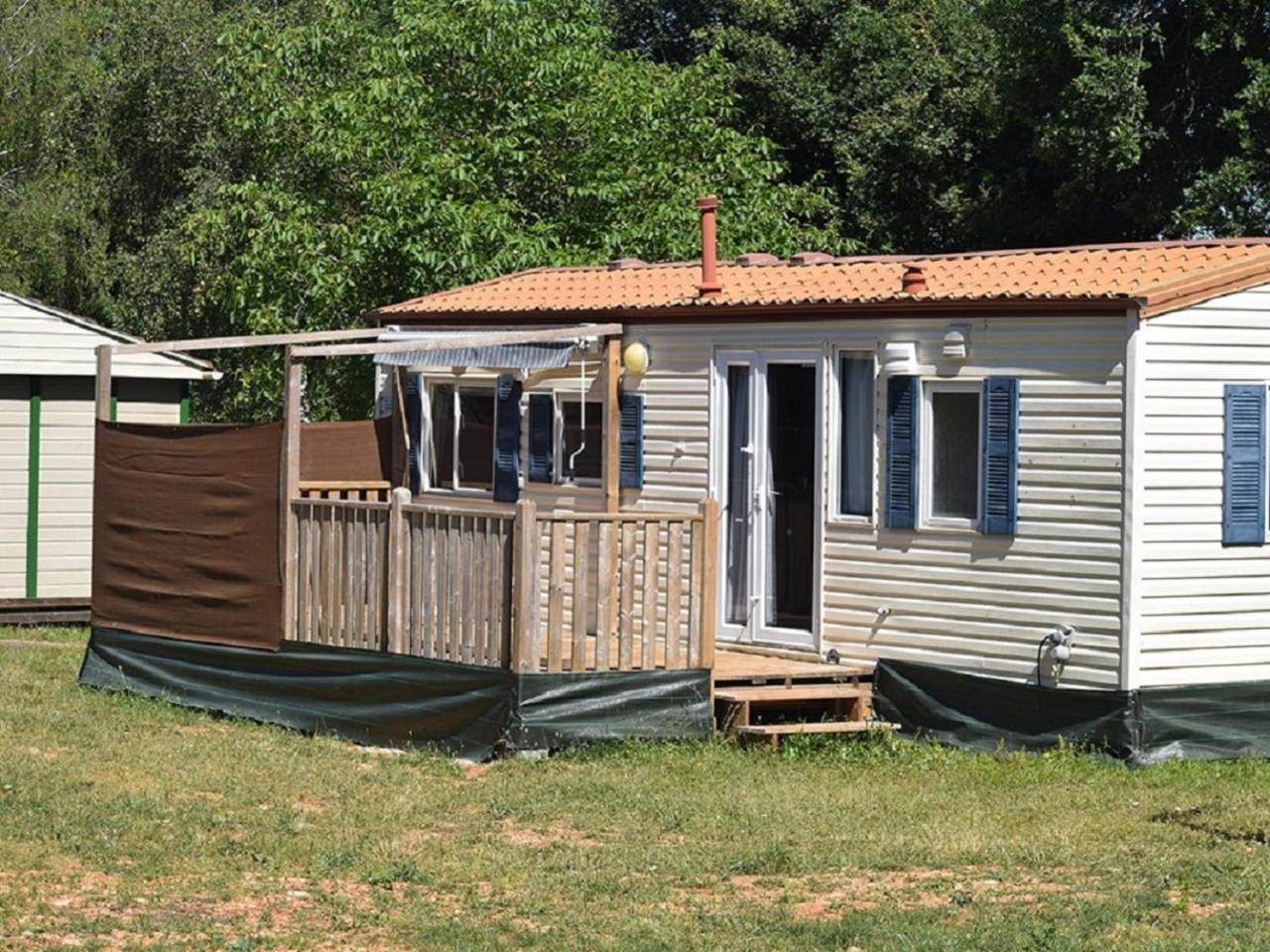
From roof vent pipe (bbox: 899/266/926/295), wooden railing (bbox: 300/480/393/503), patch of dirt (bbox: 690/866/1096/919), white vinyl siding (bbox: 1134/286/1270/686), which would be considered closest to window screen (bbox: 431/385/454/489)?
wooden railing (bbox: 300/480/393/503)

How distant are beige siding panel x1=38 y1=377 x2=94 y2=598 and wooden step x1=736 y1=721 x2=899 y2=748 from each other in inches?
324

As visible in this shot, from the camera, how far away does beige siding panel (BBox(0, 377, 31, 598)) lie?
1859cm

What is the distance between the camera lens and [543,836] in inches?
402

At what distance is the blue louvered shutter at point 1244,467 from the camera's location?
12359 mm

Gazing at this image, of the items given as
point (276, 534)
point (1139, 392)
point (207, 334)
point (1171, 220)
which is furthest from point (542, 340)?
point (207, 334)

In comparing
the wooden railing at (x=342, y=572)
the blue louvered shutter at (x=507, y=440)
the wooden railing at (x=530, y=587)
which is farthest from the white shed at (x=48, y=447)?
the wooden railing at (x=530, y=587)

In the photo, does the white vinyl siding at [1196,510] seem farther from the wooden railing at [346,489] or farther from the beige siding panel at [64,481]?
the beige siding panel at [64,481]

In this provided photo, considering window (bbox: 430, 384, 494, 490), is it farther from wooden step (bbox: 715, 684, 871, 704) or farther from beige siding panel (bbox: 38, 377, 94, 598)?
beige siding panel (bbox: 38, 377, 94, 598)

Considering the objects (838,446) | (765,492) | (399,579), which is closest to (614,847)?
(399,579)

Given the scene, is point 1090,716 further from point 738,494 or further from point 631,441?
point 631,441

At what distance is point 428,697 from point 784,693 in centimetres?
215

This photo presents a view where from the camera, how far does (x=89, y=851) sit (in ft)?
30.7

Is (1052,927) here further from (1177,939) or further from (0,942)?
(0,942)

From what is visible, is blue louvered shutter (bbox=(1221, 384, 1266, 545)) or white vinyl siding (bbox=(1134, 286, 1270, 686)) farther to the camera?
blue louvered shutter (bbox=(1221, 384, 1266, 545))
